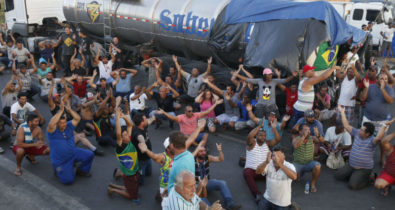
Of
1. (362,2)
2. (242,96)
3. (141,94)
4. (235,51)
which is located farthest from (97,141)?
(362,2)

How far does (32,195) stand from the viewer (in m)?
6.51

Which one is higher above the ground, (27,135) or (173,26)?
(173,26)

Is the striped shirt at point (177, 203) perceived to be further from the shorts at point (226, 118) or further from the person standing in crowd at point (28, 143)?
the shorts at point (226, 118)

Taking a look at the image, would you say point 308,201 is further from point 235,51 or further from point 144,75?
point 144,75

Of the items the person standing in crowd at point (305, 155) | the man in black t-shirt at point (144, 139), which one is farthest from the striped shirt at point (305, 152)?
the man in black t-shirt at point (144, 139)

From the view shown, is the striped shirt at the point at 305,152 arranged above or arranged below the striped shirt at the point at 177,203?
below

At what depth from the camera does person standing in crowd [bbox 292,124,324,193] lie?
21.2ft

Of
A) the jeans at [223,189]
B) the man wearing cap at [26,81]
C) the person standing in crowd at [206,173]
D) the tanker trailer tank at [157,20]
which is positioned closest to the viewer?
the person standing in crowd at [206,173]

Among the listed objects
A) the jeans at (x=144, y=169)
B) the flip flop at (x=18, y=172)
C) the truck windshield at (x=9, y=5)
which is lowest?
the flip flop at (x=18, y=172)

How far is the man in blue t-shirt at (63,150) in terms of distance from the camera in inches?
258

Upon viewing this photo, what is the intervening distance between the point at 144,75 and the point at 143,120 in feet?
25.2

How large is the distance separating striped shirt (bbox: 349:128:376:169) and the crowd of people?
0.02 m

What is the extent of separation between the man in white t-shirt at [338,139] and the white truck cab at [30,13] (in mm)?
14178

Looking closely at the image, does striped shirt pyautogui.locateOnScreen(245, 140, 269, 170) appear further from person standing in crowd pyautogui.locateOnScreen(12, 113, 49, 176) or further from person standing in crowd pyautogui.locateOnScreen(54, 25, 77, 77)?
person standing in crowd pyautogui.locateOnScreen(54, 25, 77, 77)
